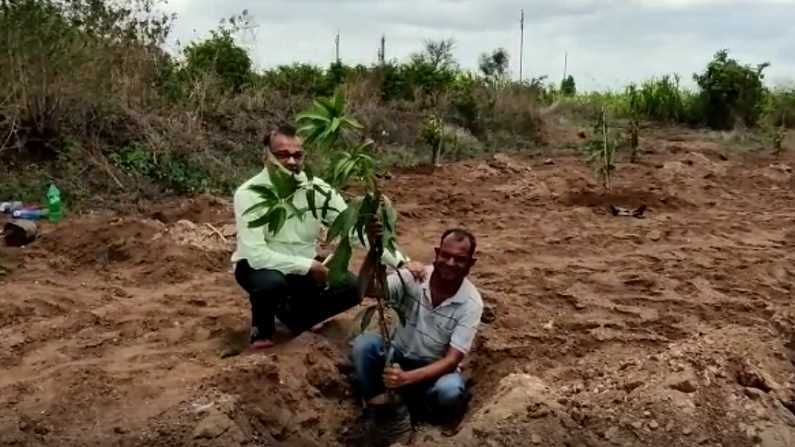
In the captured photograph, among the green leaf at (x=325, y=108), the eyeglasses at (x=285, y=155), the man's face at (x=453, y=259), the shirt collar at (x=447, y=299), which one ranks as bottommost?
the shirt collar at (x=447, y=299)

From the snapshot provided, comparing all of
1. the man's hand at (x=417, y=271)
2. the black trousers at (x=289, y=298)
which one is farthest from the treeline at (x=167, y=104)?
the man's hand at (x=417, y=271)

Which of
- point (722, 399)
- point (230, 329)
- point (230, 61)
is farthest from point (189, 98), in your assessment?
point (722, 399)

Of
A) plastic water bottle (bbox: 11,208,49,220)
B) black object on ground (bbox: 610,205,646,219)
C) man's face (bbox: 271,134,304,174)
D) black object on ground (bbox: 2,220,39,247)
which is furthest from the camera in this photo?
black object on ground (bbox: 610,205,646,219)

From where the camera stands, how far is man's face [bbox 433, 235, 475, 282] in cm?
423

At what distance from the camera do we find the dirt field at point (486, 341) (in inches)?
172

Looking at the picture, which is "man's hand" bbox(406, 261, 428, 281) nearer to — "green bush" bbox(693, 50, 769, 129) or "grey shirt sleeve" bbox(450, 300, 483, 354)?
"grey shirt sleeve" bbox(450, 300, 483, 354)

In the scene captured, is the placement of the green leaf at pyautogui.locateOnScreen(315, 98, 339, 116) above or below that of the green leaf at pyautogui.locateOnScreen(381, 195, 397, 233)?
above

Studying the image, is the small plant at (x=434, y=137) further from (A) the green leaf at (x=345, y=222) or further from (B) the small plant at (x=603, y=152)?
(A) the green leaf at (x=345, y=222)

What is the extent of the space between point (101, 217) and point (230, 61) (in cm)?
479

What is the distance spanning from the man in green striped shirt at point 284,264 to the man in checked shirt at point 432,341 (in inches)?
8.9

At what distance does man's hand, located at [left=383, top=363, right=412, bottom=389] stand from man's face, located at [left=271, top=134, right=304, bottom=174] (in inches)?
43.6

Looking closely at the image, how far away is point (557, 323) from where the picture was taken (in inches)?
220

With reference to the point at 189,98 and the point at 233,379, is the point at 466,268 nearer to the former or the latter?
the point at 233,379

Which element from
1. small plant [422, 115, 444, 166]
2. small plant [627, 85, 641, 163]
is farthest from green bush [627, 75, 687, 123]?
small plant [422, 115, 444, 166]
